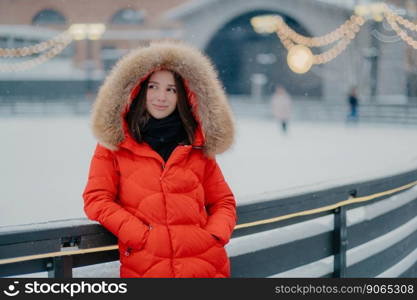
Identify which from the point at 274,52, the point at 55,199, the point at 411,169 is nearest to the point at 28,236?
the point at 411,169

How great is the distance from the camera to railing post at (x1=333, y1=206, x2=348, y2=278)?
2.58m

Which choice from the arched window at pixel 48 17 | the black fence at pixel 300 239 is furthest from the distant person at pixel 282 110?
the arched window at pixel 48 17

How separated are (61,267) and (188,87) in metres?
0.71

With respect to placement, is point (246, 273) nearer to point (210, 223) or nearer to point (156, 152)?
point (210, 223)

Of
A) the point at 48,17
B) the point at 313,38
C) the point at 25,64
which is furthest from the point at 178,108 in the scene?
the point at 48,17

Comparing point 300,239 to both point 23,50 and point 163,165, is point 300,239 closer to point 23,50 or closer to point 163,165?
point 163,165

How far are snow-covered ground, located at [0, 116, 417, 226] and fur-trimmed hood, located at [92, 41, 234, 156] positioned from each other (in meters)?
0.35

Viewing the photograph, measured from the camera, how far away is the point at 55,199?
5.48m

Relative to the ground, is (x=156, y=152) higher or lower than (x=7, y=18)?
lower

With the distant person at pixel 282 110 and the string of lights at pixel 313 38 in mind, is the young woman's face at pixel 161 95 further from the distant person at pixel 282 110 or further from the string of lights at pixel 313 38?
the string of lights at pixel 313 38

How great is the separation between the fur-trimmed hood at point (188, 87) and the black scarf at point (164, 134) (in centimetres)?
8

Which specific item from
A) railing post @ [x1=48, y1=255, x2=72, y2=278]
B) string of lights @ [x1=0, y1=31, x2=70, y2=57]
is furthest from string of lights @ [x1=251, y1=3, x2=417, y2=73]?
railing post @ [x1=48, y1=255, x2=72, y2=278]

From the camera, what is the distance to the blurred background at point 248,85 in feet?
24.4

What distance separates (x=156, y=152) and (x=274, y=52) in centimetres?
2642
